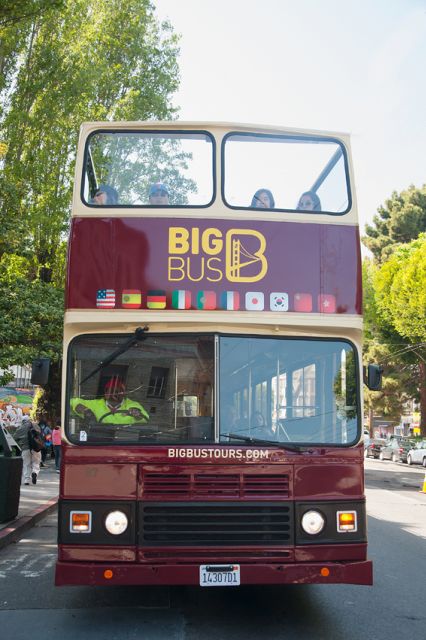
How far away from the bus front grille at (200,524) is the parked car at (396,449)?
4133 cm

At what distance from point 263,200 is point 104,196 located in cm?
134

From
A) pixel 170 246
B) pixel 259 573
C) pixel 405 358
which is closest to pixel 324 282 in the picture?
pixel 170 246

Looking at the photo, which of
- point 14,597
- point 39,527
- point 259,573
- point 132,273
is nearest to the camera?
point 259,573

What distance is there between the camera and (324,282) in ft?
22.3

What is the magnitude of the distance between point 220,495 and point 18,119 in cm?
1786

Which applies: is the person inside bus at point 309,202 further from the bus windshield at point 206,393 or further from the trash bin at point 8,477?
the trash bin at point 8,477

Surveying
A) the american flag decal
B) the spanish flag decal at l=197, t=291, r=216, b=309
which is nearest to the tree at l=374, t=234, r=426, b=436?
the spanish flag decal at l=197, t=291, r=216, b=309

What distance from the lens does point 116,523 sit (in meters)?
6.22

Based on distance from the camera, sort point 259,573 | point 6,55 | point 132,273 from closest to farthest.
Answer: point 259,573 < point 132,273 < point 6,55

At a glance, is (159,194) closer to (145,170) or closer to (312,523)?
(145,170)

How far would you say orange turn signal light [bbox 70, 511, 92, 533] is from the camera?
245 inches

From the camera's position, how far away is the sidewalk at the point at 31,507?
11375mm

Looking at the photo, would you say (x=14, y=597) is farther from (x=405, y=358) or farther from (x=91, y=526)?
(x=405, y=358)

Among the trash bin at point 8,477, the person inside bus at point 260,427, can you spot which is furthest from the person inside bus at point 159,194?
the trash bin at point 8,477
